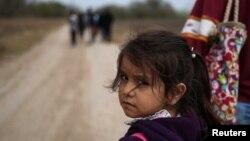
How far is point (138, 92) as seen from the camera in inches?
70.3

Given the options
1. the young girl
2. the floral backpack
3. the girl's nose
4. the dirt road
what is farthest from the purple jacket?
the dirt road

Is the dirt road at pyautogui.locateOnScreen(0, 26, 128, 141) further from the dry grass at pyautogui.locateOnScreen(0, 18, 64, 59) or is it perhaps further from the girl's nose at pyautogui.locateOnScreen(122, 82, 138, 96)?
the girl's nose at pyautogui.locateOnScreen(122, 82, 138, 96)

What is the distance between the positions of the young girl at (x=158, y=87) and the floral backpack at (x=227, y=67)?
546 mm

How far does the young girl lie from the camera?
1.76m

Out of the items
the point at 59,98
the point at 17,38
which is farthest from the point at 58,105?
the point at 17,38

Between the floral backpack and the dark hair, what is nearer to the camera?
the dark hair

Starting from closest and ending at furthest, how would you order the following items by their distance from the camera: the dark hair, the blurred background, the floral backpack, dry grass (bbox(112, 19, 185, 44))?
1. the dark hair
2. dry grass (bbox(112, 19, 185, 44))
3. the floral backpack
4. the blurred background

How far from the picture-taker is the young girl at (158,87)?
176 cm

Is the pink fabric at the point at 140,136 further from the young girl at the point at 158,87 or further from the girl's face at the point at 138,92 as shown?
the girl's face at the point at 138,92

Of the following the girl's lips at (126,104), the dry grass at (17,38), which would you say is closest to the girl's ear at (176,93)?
the girl's lips at (126,104)

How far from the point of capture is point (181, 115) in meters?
1.96

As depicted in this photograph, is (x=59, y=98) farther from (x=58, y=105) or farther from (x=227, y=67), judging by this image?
(x=227, y=67)

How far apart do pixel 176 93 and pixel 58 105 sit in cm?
561

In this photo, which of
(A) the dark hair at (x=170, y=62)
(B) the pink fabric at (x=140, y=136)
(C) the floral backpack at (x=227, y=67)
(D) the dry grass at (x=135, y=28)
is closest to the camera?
(B) the pink fabric at (x=140, y=136)
